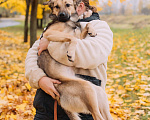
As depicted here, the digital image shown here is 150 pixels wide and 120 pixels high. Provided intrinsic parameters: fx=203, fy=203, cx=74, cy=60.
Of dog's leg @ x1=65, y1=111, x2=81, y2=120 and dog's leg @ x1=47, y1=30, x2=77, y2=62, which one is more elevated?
dog's leg @ x1=47, y1=30, x2=77, y2=62

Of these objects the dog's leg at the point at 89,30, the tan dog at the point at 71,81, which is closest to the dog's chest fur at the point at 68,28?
the tan dog at the point at 71,81

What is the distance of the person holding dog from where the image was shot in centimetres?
186

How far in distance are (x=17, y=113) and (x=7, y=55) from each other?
4.92 metres

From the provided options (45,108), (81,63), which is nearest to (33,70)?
(45,108)

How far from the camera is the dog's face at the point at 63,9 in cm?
220

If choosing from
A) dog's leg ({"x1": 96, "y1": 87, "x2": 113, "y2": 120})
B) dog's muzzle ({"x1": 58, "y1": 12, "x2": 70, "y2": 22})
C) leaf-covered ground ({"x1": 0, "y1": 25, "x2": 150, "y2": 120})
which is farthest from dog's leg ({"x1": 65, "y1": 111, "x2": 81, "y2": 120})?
leaf-covered ground ({"x1": 0, "y1": 25, "x2": 150, "y2": 120})

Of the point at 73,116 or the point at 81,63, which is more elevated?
the point at 81,63

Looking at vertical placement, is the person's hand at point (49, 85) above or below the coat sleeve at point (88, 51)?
below

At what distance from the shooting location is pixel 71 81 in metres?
1.89

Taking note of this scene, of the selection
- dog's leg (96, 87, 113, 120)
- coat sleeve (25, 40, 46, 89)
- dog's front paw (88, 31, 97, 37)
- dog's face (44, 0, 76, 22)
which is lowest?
dog's leg (96, 87, 113, 120)

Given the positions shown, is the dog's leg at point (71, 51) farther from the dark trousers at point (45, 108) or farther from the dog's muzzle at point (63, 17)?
the dark trousers at point (45, 108)

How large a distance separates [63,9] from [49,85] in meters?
0.86

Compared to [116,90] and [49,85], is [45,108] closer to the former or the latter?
[49,85]

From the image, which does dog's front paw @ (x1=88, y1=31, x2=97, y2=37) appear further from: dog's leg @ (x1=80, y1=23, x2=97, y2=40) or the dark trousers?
the dark trousers
